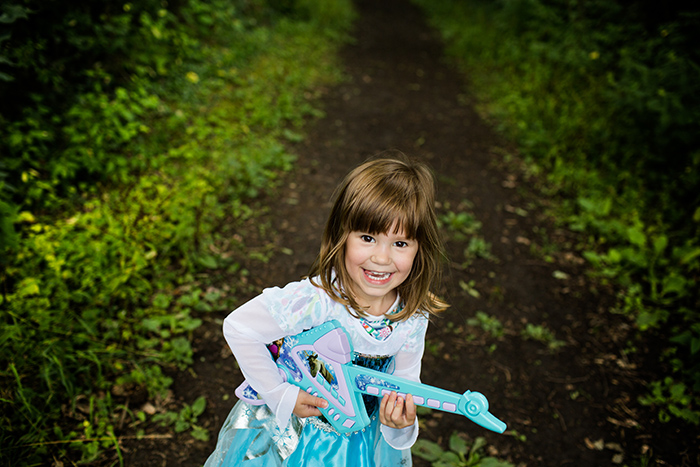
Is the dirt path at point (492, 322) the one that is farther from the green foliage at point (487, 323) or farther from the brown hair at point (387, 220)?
the brown hair at point (387, 220)

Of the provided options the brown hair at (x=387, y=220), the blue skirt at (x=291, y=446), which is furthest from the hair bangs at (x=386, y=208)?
the blue skirt at (x=291, y=446)

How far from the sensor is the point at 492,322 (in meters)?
3.47

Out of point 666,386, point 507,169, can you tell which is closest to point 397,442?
point 666,386

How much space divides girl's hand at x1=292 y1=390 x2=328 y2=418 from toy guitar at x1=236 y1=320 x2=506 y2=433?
3 cm

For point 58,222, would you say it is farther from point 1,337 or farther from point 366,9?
point 366,9

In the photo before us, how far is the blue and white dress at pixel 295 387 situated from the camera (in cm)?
158

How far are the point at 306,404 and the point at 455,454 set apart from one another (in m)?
1.32

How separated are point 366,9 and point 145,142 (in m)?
10.9

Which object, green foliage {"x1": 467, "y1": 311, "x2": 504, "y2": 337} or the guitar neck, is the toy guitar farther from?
green foliage {"x1": 467, "y1": 311, "x2": 504, "y2": 337}

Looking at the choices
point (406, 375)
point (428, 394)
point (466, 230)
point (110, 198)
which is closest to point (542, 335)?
point (466, 230)

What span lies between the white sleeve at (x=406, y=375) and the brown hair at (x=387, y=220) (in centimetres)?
17

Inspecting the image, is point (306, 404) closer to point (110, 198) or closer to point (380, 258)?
point (380, 258)

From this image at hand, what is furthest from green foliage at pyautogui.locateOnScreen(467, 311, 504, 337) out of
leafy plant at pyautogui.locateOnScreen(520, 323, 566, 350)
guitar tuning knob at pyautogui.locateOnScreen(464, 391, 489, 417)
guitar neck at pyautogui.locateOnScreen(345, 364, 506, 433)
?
guitar tuning knob at pyautogui.locateOnScreen(464, 391, 489, 417)

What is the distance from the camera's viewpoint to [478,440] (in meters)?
2.58
